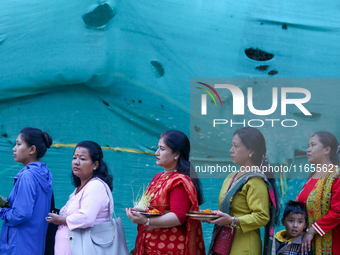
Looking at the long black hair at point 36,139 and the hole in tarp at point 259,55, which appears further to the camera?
the hole in tarp at point 259,55

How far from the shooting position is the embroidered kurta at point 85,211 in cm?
261

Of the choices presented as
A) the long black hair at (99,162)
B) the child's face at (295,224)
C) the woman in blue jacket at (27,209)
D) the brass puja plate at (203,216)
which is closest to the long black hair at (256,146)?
the child's face at (295,224)

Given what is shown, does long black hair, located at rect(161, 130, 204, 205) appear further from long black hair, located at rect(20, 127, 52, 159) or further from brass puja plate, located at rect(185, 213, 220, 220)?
long black hair, located at rect(20, 127, 52, 159)

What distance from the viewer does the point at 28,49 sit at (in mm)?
4492

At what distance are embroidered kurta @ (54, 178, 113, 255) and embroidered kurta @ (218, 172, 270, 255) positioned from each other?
93cm

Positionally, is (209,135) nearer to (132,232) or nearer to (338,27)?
(132,232)

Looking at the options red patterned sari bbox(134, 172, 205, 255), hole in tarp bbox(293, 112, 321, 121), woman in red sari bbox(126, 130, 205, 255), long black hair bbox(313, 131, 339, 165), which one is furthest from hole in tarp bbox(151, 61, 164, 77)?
long black hair bbox(313, 131, 339, 165)

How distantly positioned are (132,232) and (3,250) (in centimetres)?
159

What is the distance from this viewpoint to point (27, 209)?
115 inches

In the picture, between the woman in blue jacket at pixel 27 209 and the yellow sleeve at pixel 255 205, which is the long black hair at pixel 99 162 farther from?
the yellow sleeve at pixel 255 205

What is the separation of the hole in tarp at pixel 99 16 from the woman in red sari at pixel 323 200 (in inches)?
105

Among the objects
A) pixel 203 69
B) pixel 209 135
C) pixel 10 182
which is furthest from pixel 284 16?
pixel 10 182

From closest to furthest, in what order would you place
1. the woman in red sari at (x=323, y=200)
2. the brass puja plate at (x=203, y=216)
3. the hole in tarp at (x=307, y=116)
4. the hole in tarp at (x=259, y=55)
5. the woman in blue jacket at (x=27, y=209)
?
the brass puja plate at (x=203, y=216) → the woman in red sari at (x=323, y=200) → the woman in blue jacket at (x=27, y=209) → the hole in tarp at (x=307, y=116) → the hole in tarp at (x=259, y=55)

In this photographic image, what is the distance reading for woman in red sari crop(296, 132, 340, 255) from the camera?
109 inches
